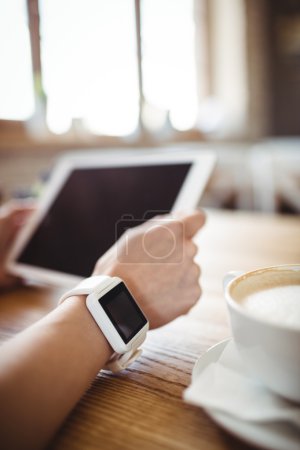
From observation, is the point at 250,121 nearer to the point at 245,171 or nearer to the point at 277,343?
the point at 245,171

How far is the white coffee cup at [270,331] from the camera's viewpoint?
254 mm

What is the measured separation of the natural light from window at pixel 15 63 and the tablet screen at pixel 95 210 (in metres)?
1.69

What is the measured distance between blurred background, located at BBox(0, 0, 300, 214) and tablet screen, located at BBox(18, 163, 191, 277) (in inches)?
34.8

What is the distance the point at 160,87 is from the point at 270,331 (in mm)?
3807

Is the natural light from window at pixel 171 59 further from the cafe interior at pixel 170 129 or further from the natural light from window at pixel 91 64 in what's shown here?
the natural light from window at pixel 91 64

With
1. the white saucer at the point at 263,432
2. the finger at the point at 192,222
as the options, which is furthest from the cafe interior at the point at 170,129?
the finger at the point at 192,222

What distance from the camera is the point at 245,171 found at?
3617mm

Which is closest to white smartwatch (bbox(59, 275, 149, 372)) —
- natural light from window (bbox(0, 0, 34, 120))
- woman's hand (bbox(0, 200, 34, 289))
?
woman's hand (bbox(0, 200, 34, 289))

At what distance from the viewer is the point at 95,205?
26.9 inches

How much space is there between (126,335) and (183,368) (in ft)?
0.24

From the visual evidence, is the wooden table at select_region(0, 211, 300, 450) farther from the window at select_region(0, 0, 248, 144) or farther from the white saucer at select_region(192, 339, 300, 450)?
the window at select_region(0, 0, 248, 144)

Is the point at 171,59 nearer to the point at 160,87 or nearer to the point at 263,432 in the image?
the point at 160,87

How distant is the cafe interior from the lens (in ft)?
Result: 1.06

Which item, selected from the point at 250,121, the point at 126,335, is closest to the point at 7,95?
the point at 126,335
